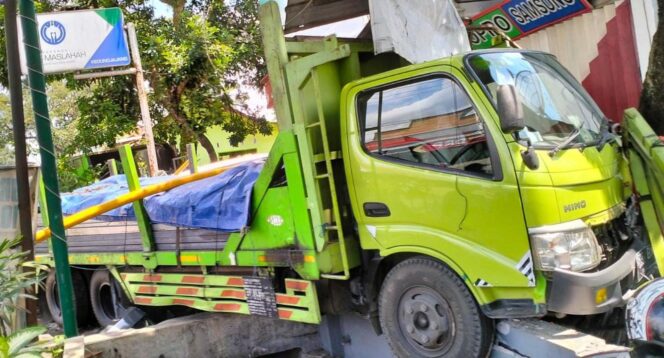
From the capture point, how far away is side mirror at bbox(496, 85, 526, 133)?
9.78 feet

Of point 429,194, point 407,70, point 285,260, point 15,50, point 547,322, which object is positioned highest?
point 15,50

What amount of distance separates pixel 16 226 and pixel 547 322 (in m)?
3.77

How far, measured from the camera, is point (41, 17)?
28.7 ft

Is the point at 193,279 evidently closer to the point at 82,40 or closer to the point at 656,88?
the point at 656,88

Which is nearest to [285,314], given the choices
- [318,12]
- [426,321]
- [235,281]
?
[235,281]

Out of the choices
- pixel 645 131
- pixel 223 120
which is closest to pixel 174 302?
pixel 645 131

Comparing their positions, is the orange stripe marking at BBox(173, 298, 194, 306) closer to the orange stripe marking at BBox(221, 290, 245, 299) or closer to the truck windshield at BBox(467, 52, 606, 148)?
the orange stripe marking at BBox(221, 290, 245, 299)

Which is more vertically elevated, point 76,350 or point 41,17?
point 41,17

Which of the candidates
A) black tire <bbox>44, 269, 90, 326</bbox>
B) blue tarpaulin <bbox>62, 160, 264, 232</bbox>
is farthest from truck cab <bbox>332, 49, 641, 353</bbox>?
black tire <bbox>44, 269, 90, 326</bbox>

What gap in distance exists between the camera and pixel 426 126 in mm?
3629

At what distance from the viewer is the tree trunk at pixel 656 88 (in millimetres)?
4434

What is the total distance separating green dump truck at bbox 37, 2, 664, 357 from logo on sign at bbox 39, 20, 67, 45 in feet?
20.4

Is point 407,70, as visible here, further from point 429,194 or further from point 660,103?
point 660,103

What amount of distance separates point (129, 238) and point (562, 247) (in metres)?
4.33
